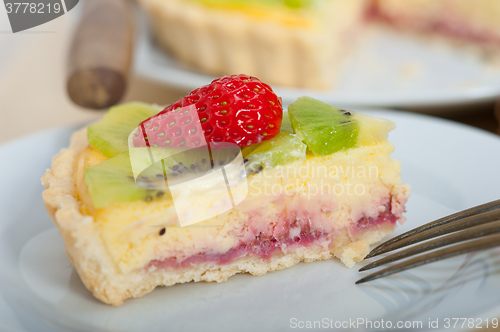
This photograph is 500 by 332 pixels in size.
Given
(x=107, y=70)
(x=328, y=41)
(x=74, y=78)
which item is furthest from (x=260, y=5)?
(x=74, y=78)

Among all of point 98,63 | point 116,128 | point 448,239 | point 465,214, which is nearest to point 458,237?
point 448,239

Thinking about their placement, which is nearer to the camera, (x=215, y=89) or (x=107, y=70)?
(x=215, y=89)

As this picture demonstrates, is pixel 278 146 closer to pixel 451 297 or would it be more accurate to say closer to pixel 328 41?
pixel 451 297

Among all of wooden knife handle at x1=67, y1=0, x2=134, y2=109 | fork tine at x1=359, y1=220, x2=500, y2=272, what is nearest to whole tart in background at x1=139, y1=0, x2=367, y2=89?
wooden knife handle at x1=67, y1=0, x2=134, y2=109

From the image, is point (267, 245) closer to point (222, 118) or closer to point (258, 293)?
point (258, 293)

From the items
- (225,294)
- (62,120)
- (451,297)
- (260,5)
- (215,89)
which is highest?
(215,89)

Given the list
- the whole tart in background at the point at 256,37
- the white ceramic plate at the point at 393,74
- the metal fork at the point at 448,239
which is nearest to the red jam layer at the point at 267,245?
the metal fork at the point at 448,239

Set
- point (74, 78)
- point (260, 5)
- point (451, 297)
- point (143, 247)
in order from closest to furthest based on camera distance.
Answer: point (451, 297) < point (143, 247) < point (74, 78) < point (260, 5)
